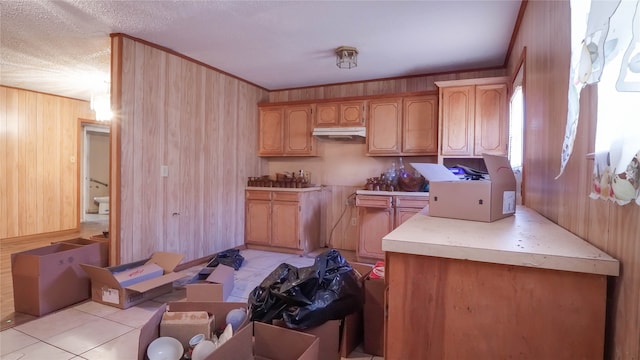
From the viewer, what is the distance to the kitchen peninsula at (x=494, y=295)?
0.78 metres

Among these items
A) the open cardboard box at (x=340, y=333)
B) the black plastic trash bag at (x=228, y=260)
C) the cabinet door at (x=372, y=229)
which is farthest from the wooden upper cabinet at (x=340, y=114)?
the open cardboard box at (x=340, y=333)

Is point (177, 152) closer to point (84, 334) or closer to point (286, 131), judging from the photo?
point (286, 131)

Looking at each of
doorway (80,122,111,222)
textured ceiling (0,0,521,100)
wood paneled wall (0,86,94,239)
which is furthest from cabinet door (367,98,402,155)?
doorway (80,122,111,222)

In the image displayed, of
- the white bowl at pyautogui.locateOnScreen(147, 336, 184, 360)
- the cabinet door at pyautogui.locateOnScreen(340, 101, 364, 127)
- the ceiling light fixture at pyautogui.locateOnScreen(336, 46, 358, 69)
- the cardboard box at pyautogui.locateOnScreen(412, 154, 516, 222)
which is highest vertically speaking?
the ceiling light fixture at pyautogui.locateOnScreen(336, 46, 358, 69)

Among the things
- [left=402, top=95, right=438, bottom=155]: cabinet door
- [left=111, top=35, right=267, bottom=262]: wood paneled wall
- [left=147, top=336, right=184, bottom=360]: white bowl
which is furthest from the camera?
[left=402, top=95, right=438, bottom=155]: cabinet door

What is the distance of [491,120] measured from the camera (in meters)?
3.38

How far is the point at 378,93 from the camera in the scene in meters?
4.28

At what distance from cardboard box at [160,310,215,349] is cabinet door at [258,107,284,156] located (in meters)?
3.20

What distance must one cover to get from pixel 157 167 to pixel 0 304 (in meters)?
1.59

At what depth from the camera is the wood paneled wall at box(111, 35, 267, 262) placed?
2881 mm

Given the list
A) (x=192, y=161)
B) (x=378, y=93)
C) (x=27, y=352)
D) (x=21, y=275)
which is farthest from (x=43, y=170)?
(x=378, y=93)

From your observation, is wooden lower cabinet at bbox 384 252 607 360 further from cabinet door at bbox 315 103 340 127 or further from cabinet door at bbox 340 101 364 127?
cabinet door at bbox 315 103 340 127

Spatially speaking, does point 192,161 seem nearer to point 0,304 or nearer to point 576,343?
point 0,304

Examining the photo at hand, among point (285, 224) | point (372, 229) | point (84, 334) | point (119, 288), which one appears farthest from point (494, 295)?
point (285, 224)
